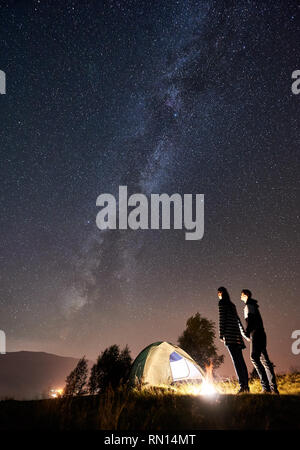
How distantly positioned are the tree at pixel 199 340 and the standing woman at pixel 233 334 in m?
21.0

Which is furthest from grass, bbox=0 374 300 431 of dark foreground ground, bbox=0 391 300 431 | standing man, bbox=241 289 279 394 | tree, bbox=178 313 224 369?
tree, bbox=178 313 224 369

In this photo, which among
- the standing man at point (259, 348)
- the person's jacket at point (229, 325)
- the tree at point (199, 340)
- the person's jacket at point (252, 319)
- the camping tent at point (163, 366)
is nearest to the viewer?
the standing man at point (259, 348)

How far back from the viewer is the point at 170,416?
321 cm

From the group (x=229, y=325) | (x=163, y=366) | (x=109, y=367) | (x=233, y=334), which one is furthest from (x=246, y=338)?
(x=109, y=367)

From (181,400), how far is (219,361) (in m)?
27.4

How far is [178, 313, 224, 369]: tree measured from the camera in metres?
24.2

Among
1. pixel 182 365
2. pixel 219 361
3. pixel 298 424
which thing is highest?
pixel 298 424

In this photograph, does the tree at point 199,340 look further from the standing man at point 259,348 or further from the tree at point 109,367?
the standing man at point 259,348

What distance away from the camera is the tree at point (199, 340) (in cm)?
2422

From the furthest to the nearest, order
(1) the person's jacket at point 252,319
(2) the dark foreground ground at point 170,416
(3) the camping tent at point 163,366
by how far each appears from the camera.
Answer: (3) the camping tent at point 163,366 < (1) the person's jacket at point 252,319 < (2) the dark foreground ground at point 170,416

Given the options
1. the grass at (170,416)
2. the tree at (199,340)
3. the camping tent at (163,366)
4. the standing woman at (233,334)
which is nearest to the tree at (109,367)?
the tree at (199,340)
